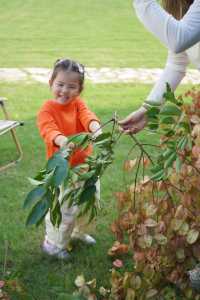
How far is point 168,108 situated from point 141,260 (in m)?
0.95

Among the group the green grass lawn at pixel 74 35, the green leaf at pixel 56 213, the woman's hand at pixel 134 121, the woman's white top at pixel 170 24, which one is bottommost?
the green grass lawn at pixel 74 35

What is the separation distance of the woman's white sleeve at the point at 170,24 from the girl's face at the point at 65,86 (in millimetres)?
1137

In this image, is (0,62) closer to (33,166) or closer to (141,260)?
(33,166)

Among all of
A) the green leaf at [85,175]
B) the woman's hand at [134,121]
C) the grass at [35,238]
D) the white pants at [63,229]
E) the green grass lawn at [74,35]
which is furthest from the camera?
the green grass lawn at [74,35]

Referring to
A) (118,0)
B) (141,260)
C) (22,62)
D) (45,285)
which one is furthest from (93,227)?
(118,0)

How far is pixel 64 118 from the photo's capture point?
3219mm

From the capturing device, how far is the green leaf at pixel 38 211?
67.6 inches

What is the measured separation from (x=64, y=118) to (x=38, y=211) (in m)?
1.51

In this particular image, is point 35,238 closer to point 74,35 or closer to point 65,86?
point 65,86

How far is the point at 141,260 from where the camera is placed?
266 cm

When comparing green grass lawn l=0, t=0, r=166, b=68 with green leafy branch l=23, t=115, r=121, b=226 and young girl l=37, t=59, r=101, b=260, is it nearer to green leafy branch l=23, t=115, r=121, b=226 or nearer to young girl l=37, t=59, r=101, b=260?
young girl l=37, t=59, r=101, b=260

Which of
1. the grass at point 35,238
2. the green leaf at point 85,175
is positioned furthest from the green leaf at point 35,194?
the grass at point 35,238

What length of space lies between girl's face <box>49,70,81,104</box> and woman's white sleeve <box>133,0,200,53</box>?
114 cm

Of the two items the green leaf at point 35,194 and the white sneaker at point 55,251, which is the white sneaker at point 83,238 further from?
the green leaf at point 35,194
